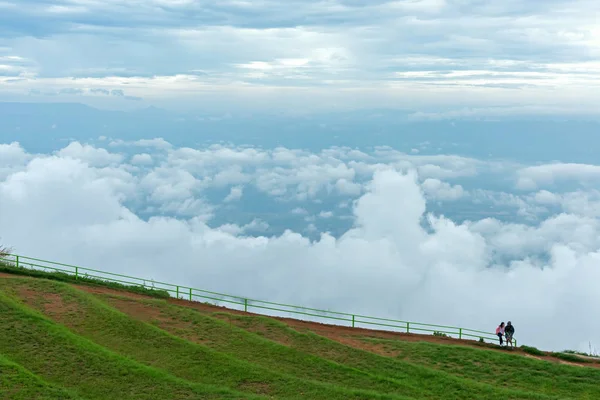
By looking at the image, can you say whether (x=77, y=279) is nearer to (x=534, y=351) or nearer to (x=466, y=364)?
(x=466, y=364)

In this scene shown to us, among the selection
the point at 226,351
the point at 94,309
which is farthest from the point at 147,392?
the point at 94,309

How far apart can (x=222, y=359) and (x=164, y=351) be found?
280cm

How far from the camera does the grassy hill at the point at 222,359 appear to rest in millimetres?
25109

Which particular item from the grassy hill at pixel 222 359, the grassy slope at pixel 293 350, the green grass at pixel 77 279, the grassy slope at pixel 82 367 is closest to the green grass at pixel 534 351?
the grassy hill at pixel 222 359

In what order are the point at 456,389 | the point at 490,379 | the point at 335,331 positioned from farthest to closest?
1. the point at 335,331
2. the point at 490,379
3. the point at 456,389

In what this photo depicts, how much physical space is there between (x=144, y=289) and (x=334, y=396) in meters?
19.1

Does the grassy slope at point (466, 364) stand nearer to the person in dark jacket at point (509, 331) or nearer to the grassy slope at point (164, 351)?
the person in dark jacket at point (509, 331)

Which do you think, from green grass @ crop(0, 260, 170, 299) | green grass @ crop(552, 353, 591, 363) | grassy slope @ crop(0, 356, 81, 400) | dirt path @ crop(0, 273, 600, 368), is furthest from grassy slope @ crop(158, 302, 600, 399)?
grassy slope @ crop(0, 356, 81, 400)

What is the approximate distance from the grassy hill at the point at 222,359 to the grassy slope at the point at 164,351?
0.16ft

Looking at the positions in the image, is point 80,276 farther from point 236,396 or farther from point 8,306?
point 236,396

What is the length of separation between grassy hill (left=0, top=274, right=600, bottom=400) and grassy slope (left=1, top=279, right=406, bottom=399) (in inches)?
1.9

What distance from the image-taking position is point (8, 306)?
31.0 metres

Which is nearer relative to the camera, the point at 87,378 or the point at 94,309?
the point at 87,378

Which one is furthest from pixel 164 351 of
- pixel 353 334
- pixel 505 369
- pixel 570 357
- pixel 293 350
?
pixel 570 357
